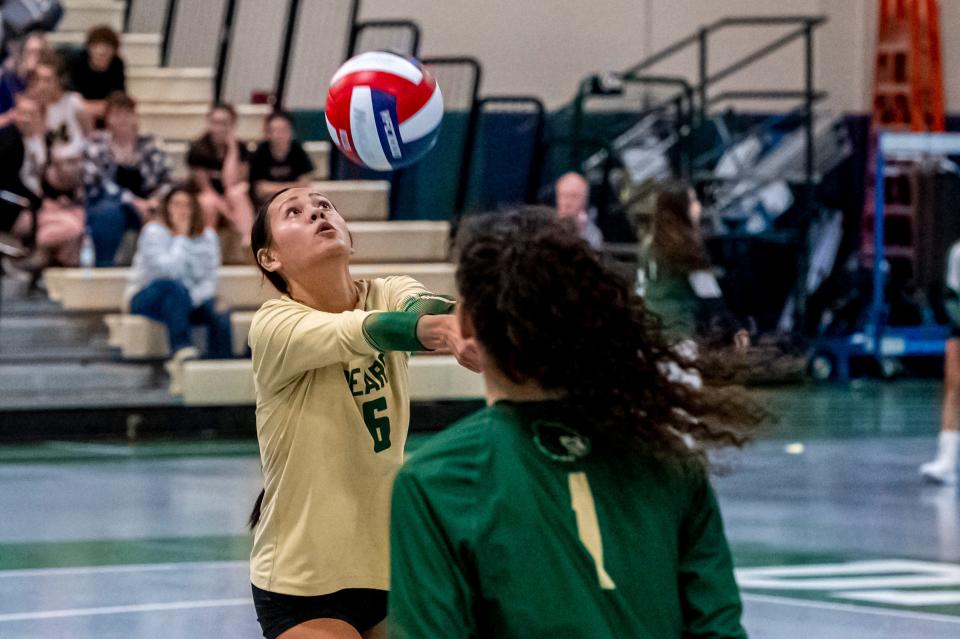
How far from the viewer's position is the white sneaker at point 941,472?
9.71m

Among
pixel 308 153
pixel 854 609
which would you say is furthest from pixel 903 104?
pixel 854 609

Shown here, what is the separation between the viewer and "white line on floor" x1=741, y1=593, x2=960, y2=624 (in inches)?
238

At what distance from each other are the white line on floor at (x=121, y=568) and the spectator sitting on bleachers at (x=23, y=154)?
6.04m

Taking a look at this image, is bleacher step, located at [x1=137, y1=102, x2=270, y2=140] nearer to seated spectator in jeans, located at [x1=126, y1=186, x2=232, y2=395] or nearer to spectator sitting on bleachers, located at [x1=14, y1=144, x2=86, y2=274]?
spectator sitting on bleachers, located at [x1=14, y1=144, x2=86, y2=274]

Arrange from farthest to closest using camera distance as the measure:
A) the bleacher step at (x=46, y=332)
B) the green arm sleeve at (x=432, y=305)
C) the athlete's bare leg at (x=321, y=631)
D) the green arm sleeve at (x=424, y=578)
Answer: the bleacher step at (x=46, y=332)
the athlete's bare leg at (x=321, y=631)
the green arm sleeve at (x=432, y=305)
the green arm sleeve at (x=424, y=578)

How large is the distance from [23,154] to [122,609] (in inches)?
279

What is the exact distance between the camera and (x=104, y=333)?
1259cm

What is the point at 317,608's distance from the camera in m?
3.42

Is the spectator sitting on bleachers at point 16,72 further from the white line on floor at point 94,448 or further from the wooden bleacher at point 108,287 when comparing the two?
the white line on floor at point 94,448

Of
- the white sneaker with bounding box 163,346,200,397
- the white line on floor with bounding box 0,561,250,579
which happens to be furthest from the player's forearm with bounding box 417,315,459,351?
the white sneaker with bounding box 163,346,200,397

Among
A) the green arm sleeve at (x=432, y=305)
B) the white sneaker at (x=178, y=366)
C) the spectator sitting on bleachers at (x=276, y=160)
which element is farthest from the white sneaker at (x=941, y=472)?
the green arm sleeve at (x=432, y=305)

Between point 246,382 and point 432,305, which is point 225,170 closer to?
point 246,382

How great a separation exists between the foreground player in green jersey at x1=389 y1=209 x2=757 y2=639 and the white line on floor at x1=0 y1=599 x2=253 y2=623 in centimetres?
431

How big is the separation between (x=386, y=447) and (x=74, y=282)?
9492 millimetres
